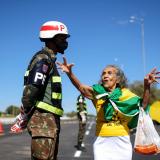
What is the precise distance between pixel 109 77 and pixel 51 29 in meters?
1.02

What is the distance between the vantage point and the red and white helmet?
6.60 meters

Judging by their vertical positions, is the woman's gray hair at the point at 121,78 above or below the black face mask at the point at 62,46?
below

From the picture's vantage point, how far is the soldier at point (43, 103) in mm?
6297

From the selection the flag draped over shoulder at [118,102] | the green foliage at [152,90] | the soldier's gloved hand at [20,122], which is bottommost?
the green foliage at [152,90]

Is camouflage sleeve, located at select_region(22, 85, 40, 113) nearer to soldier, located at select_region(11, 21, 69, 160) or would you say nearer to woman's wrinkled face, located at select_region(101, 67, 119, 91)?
soldier, located at select_region(11, 21, 69, 160)

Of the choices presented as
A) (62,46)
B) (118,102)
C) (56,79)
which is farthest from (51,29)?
(118,102)

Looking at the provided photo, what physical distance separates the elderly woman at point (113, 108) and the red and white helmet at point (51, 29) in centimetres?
50

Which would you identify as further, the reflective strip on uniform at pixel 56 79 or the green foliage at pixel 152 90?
the green foliage at pixel 152 90

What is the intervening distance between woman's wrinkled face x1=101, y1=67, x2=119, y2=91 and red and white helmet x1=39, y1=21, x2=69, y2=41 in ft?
2.67

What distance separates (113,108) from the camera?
7.00 meters

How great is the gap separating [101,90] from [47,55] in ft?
3.01

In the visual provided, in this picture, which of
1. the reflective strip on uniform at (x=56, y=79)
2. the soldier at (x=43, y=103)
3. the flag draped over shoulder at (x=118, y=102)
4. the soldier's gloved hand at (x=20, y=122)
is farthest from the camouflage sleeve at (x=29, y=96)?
the flag draped over shoulder at (x=118, y=102)

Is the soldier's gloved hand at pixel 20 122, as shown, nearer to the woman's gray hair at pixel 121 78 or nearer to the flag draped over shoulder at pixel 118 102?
the flag draped over shoulder at pixel 118 102

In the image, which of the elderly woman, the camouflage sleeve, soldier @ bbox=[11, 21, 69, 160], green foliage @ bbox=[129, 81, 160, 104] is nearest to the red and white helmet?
soldier @ bbox=[11, 21, 69, 160]
